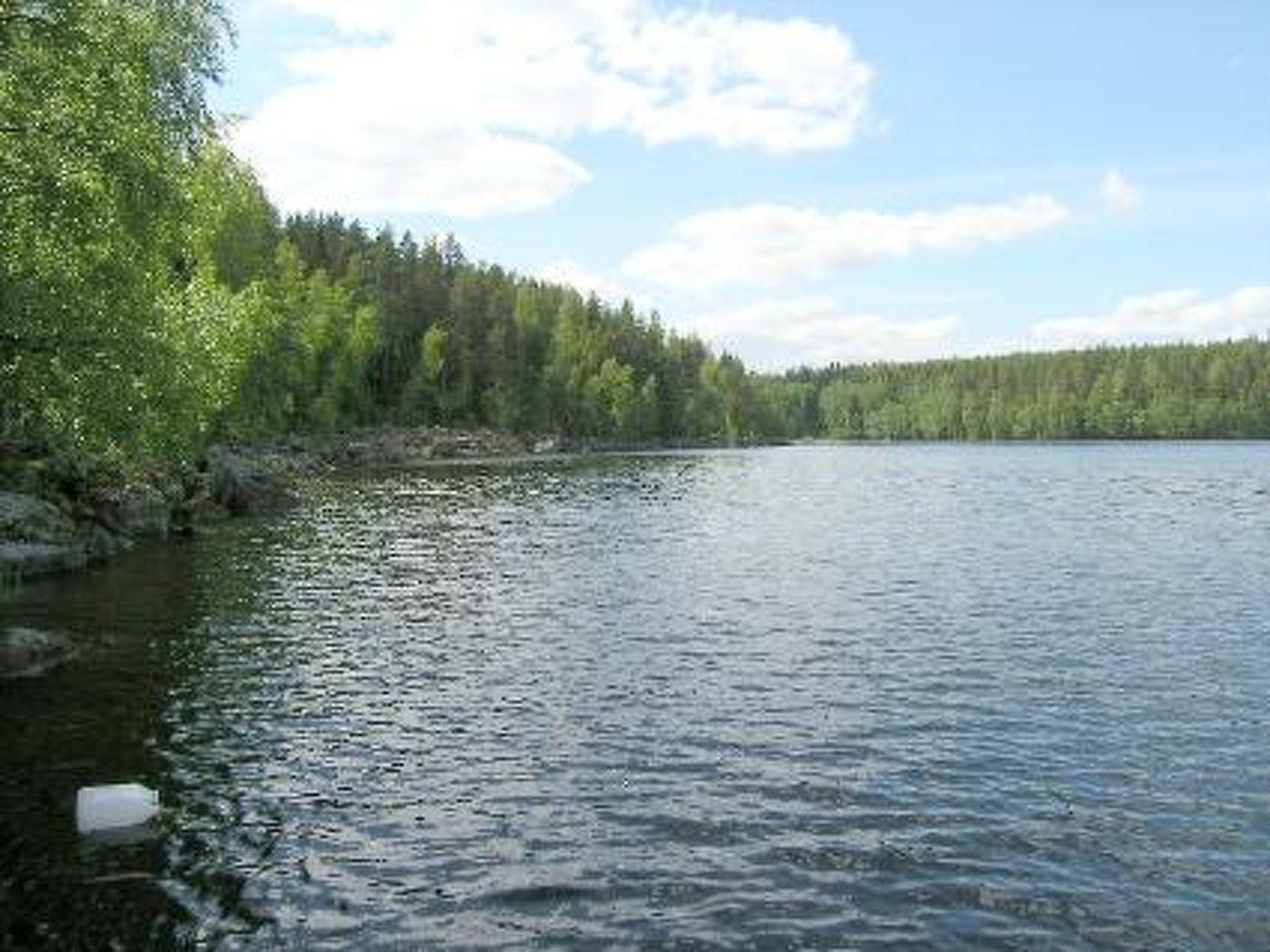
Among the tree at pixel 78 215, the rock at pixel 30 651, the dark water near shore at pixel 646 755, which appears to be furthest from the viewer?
the tree at pixel 78 215

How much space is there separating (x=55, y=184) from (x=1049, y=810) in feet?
82.4

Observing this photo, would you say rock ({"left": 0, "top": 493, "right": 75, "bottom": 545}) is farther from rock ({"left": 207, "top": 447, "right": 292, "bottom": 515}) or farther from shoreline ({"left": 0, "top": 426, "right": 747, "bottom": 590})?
rock ({"left": 207, "top": 447, "right": 292, "bottom": 515})

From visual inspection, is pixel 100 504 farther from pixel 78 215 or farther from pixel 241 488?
pixel 78 215

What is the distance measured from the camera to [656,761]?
21703mm

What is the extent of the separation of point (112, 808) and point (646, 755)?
8967 mm

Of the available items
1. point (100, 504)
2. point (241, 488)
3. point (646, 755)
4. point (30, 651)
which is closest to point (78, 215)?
point (30, 651)

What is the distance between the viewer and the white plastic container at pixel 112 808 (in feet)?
57.1

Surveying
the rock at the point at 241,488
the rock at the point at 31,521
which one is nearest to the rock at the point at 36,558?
the rock at the point at 31,521

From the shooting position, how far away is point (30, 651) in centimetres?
2738

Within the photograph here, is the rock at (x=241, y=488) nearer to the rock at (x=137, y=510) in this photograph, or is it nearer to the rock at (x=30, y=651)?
the rock at (x=137, y=510)

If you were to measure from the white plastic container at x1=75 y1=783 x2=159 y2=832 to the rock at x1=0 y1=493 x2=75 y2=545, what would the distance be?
27247mm

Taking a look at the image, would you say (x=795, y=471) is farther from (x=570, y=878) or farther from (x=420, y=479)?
(x=570, y=878)

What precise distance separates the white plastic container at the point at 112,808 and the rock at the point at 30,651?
10.4 meters

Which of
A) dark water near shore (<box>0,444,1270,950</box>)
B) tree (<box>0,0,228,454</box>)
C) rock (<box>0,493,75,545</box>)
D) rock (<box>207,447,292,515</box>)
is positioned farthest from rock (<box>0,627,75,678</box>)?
rock (<box>207,447,292,515</box>)
